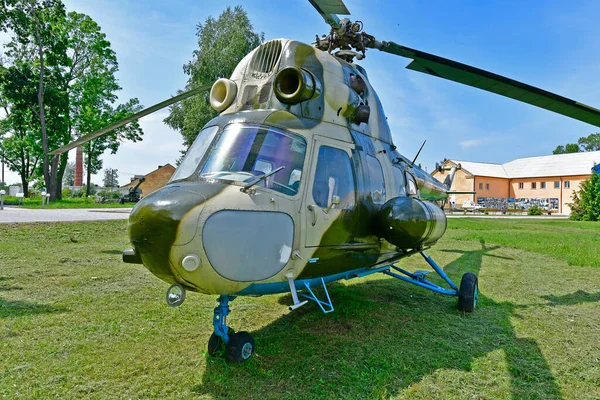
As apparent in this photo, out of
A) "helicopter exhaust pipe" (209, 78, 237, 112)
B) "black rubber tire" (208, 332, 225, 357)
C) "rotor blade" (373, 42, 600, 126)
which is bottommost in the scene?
"black rubber tire" (208, 332, 225, 357)

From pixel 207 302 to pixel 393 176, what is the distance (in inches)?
134

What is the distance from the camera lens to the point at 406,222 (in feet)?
15.1

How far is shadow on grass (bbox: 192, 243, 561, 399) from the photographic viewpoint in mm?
3496

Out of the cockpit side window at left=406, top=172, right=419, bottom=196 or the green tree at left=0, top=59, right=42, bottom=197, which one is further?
the green tree at left=0, top=59, right=42, bottom=197

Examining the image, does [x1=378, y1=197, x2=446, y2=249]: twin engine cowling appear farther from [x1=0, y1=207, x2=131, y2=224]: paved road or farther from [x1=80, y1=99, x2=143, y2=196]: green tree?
[x1=80, y1=99, x2=143, y2=196]: green tree

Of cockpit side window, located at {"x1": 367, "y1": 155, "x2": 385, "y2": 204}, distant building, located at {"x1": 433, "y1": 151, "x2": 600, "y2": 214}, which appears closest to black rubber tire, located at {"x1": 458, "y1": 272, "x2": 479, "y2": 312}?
cockpit side window, located at {"x1": 367, "y1": 155, "x2": 385, "y2": 204}

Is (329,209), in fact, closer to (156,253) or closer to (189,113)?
(156,253)

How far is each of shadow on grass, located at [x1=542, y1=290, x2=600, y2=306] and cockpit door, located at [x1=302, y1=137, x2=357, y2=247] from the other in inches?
180

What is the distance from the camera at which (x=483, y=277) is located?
8961mm

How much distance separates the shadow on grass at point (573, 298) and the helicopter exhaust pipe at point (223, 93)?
6086 mm

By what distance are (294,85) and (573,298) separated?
634 centimetres

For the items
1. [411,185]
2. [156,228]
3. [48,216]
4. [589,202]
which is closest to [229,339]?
[156,228]

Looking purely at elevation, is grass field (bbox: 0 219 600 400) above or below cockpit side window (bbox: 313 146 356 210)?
below

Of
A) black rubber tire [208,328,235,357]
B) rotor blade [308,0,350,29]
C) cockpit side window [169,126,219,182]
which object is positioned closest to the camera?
cockpit side window [169,126,219,182]
